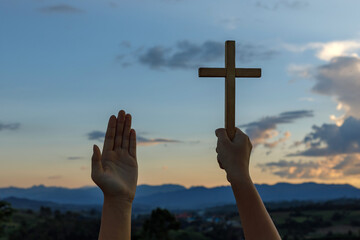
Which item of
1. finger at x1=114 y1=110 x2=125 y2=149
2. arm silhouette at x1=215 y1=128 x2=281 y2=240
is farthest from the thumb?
arm silhouette at x1=215 y1=128 x2=281 y2=240

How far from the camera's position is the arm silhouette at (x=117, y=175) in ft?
22.8

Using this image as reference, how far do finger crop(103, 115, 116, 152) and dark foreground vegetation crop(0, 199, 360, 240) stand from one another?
72.4 metres

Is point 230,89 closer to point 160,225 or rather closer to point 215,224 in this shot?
point 160,225

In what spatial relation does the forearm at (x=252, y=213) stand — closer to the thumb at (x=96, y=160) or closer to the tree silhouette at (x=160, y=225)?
the thumb at (x=96, y=160)

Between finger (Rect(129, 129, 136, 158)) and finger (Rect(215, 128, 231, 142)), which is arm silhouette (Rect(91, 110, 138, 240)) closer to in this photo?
finger (Rect(129, 129, 136, 158))

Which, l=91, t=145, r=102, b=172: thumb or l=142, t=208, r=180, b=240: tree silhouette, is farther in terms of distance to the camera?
l=142, t=208, r=180, b=240: tree silhouette

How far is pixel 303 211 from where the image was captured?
122 meters

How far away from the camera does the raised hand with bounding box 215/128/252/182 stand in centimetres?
670

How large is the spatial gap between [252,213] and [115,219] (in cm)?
203

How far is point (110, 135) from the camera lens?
7.50 meters

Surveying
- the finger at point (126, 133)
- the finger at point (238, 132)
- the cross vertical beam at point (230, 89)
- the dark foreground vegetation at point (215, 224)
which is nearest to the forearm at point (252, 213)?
the finger at point (238, 132)

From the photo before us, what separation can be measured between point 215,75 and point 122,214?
2.61m

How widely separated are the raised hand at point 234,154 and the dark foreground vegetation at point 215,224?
240ft

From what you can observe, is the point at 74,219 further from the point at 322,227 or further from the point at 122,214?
the point at 122,214
